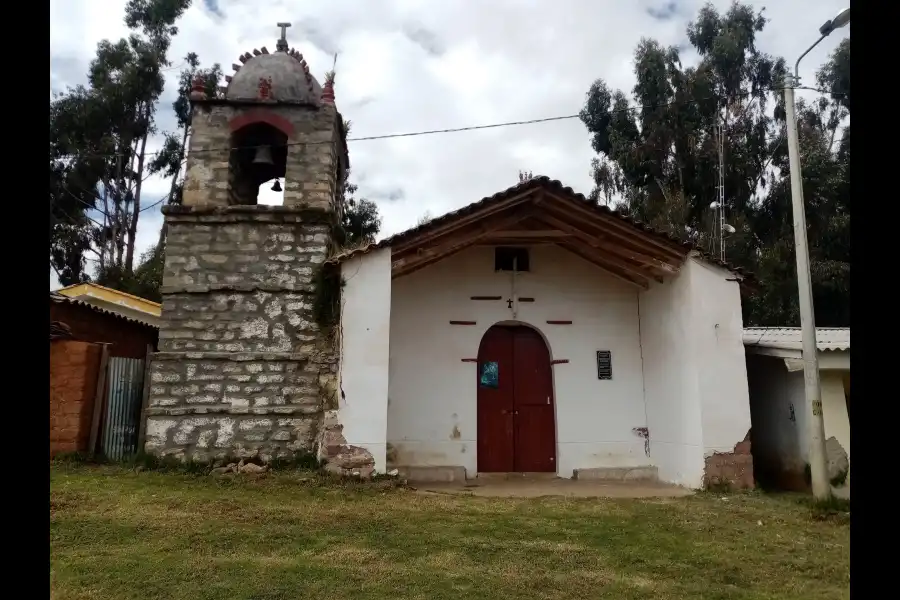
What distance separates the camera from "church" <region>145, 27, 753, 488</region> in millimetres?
8070

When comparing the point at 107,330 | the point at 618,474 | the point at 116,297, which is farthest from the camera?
the point at 116,297

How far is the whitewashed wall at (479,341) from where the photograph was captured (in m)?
9.34

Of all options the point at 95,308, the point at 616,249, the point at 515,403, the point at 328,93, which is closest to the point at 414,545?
the point at 515,403

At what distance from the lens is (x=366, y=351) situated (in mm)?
7852

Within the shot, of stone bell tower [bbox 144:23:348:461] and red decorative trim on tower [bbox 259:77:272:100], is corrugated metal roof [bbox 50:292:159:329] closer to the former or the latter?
stone bell tower [bbox 144:23:348:461]

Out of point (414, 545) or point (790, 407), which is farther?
point (790, 407)

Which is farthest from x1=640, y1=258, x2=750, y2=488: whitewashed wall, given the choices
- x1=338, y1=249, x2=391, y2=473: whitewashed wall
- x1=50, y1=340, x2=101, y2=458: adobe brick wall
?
x1=50, y1=340, x2=101, y2=458: adobe brick wall

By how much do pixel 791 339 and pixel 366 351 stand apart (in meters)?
6.22

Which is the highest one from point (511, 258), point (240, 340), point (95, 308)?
point (511, 258)

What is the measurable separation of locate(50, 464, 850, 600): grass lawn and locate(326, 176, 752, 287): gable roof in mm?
3149

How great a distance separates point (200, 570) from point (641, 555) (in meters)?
3.31

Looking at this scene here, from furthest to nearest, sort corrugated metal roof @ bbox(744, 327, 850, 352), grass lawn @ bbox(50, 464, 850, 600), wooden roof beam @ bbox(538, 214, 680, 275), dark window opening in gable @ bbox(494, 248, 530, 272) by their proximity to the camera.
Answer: dark window opening in gable @ bbox(494, 248, 530, 272) → wooden roof beam @ bbox(538, 214, 680, 275) → corrugated metal roof @ bbox(744, 327, 850, 352) → grass lawn @ bbox(50, 464, 850, 600)

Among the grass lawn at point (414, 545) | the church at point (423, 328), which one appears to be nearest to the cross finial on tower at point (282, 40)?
the church at point (423, 328)

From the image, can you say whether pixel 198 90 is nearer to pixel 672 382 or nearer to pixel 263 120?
pixel 263 120
